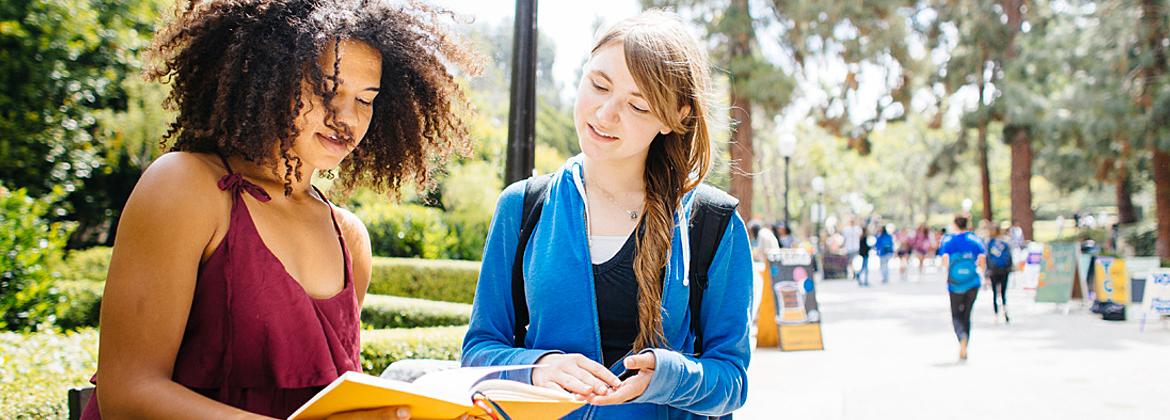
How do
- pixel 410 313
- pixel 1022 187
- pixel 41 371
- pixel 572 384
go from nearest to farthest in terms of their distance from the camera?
pixel 572 384
pixel 41 371
pixel 410 313
pixel 1022 187

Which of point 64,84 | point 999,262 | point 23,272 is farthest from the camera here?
point 999,262

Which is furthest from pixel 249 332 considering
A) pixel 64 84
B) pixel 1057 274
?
pixel 1057 274

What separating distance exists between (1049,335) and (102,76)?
14.8m

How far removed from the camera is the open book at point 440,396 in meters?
1.16

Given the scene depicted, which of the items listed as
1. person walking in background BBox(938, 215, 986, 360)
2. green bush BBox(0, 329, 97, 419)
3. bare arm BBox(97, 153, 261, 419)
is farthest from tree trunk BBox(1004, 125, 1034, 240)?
bare arm BBox(97, 153, 261, 419)

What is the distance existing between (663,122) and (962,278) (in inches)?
361

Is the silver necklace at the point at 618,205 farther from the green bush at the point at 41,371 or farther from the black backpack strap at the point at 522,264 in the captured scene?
the green bush at the point at 41,371

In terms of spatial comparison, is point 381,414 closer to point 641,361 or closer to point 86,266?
Result: point 641,361

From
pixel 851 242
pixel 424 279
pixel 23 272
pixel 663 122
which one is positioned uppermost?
pixel 851 242

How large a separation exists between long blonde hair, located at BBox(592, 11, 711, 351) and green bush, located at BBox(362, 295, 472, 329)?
528 cm

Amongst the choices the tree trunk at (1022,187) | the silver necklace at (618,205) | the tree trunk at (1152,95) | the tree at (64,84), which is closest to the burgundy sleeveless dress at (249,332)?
the silver necklace at (618,205)

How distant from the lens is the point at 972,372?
9148 mm

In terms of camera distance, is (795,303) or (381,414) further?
(795,303)

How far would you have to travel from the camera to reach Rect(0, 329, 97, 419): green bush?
3957 mm
